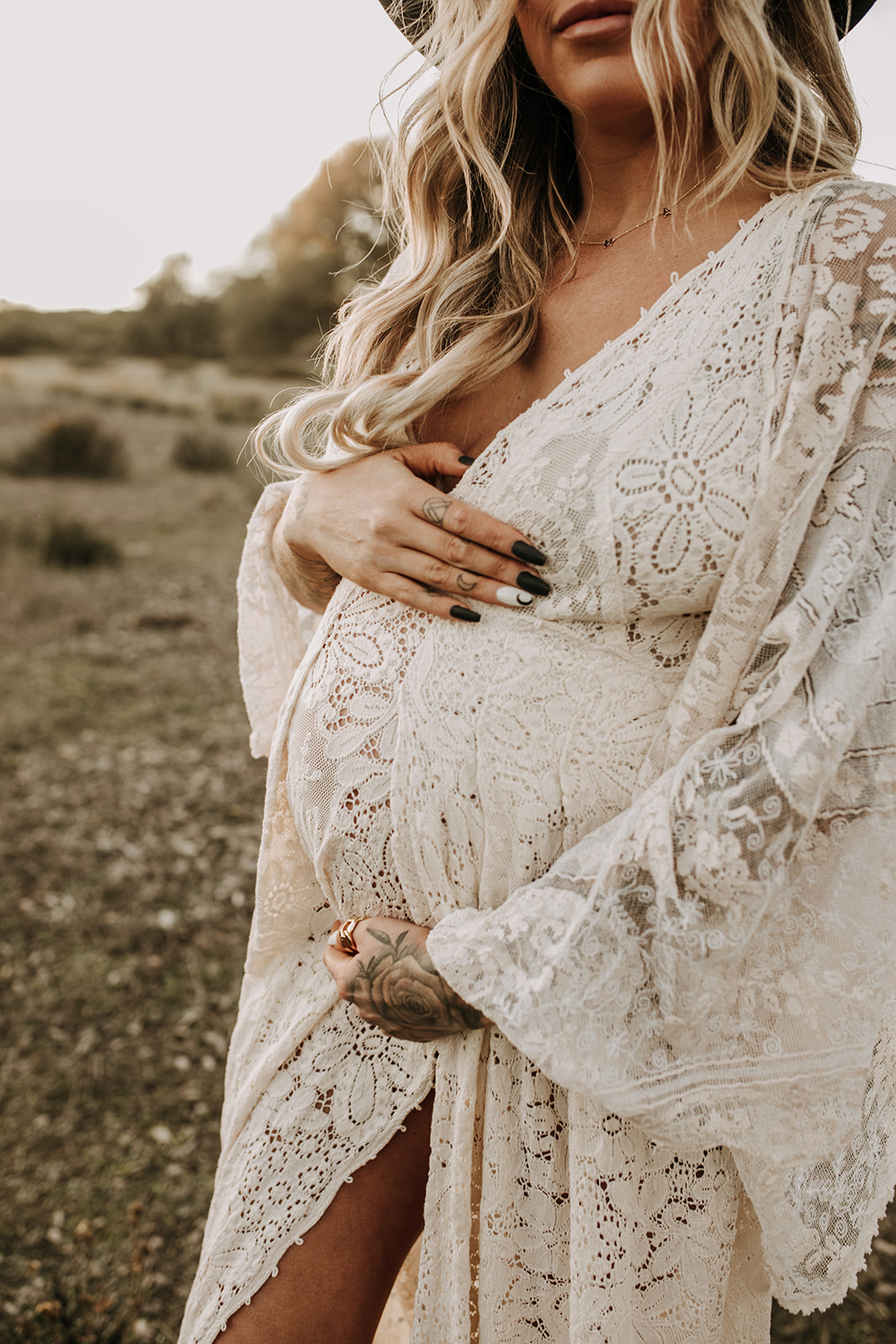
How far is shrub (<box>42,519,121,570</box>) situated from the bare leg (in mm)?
7296

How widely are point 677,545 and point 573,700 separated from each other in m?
0.22

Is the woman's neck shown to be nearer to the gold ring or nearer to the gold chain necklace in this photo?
the gold chain necklace

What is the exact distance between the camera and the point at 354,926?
121cm

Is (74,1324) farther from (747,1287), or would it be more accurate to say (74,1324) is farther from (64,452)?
(64,452)

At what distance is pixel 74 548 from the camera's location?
7656 mm

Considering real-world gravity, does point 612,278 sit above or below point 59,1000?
above

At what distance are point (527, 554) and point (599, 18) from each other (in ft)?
2.29

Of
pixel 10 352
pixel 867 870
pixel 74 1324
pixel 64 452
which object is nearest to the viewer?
pixel 867 870

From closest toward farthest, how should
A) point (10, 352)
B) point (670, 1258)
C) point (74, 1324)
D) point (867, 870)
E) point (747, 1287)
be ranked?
point (867, 870) < point (670, 1258) < point (747, 1287) < point (74, 1324) < point (10, 352)

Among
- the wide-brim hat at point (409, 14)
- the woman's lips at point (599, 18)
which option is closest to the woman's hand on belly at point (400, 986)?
the woman's lips at point (599, 18)

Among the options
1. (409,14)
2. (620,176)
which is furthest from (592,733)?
(409,14)

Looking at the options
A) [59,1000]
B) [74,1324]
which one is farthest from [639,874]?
[59,1000]

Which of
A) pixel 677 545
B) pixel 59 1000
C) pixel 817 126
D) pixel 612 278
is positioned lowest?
pixel 59 1000

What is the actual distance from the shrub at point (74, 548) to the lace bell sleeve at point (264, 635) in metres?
6.61
